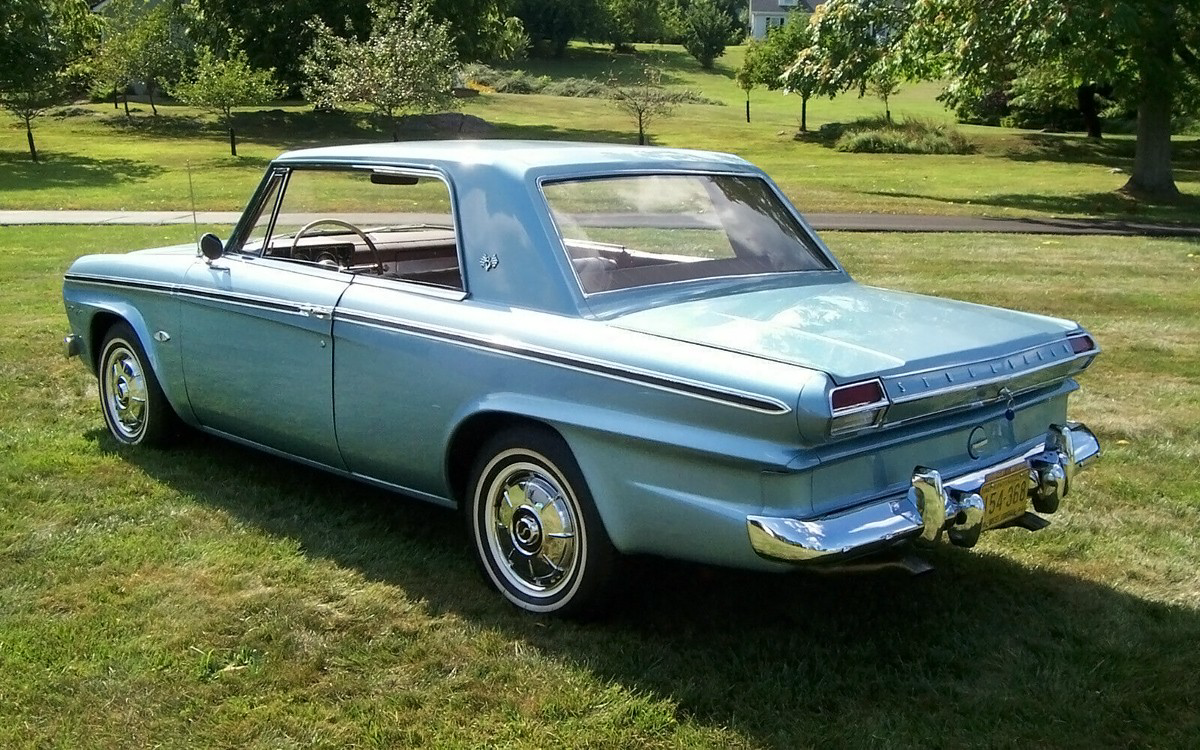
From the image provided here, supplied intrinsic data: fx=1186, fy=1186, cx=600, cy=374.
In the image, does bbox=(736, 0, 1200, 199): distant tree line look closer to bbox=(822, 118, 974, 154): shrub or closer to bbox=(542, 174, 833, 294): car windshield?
bbox=(822, 118, 974, 154): shrub

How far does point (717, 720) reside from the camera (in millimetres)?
3299

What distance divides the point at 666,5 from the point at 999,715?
106m

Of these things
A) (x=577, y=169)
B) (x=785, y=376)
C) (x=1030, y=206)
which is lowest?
(x=1030, y=206)

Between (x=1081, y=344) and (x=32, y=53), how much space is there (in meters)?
30.4

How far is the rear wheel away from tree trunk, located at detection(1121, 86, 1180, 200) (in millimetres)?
22117

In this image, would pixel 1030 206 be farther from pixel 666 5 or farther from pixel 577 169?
pixel 666 5

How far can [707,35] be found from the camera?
82688 millimetres

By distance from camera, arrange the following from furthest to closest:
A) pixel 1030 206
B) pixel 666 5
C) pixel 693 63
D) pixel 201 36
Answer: pixel 666 5
pixel 693 63
pixel 201 36
pixel 1030 206

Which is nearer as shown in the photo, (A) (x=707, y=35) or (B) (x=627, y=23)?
(A) (x=707, y=35)

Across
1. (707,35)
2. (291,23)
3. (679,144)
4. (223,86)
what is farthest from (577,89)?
(223,86)

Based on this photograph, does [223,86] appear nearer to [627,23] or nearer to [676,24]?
[627,23]

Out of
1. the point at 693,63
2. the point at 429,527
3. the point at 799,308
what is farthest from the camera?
the point at 693,63

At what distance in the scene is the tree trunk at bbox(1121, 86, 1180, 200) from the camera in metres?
23.4

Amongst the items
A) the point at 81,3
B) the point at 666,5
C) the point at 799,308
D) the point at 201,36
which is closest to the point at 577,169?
the point at 799,308
